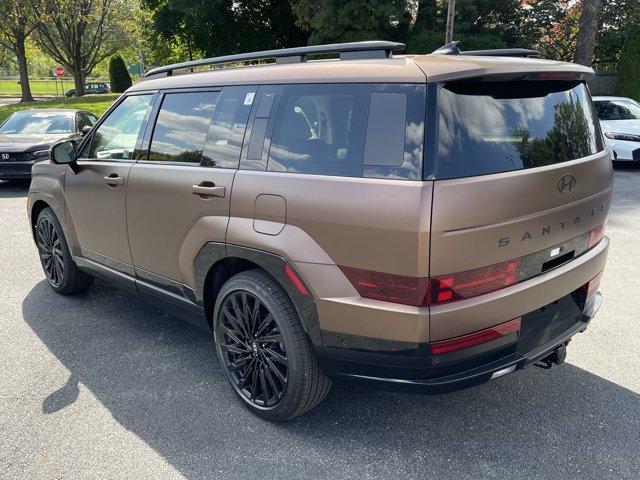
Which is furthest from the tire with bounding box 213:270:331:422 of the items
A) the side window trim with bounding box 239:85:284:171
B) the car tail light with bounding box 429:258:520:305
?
the car tail light with bounding box 429:258:520:305

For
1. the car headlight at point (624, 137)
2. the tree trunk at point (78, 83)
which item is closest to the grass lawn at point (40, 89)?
the tree trunk at point (78, 83)

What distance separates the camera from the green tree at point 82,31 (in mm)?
30469

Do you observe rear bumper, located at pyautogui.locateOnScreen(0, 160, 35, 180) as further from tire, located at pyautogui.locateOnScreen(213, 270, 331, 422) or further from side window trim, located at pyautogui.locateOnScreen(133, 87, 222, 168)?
tire, located at pyautogui.locateOnScreen(213, 270, 331, 422)

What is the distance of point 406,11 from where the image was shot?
1988 centimetres

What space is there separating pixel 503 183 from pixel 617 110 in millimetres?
11742

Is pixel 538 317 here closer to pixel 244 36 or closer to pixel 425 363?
pixel 425 363

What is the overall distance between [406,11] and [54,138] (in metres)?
14.2

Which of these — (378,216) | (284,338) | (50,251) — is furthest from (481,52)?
(50,251)

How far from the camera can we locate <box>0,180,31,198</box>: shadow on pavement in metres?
9.63

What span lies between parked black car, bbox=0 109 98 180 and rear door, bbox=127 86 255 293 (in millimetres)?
6565

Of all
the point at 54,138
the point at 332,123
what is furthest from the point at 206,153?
the point at 54,138

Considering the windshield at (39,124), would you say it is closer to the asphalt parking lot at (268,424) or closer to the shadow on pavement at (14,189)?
the shadow on pavement at (14,189)

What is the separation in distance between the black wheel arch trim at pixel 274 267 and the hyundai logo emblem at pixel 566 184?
1287 millimetres

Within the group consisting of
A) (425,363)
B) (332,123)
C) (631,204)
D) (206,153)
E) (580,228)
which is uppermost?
(332,123)
